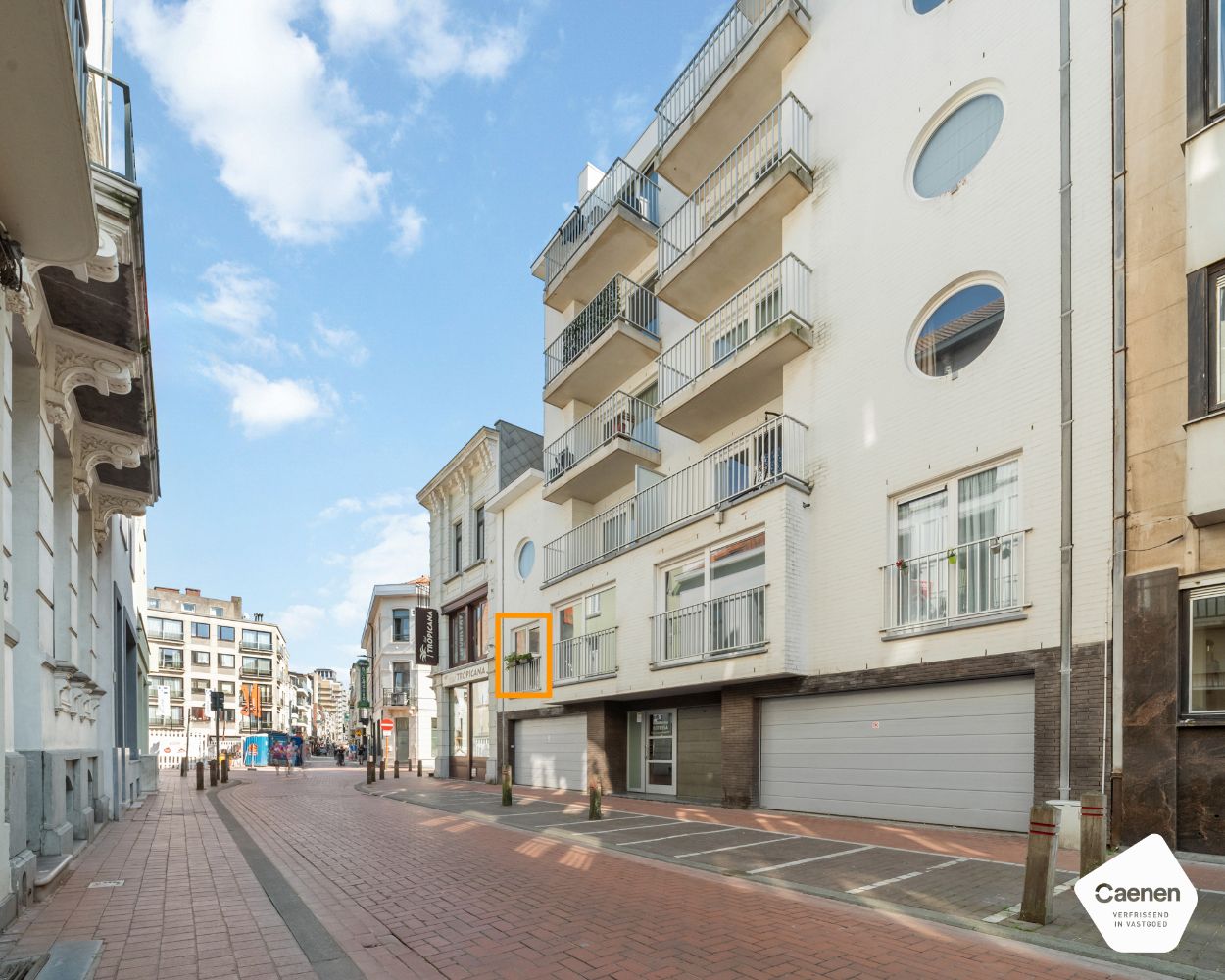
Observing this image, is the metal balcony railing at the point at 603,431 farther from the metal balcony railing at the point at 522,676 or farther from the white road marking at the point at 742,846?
the white road marking at the point at 742,846

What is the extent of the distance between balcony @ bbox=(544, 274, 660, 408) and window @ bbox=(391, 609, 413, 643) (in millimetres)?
36348

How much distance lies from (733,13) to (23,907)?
18059mm

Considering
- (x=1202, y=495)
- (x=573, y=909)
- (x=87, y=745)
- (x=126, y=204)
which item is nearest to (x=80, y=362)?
(x=126, y=204)

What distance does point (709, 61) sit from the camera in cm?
1717

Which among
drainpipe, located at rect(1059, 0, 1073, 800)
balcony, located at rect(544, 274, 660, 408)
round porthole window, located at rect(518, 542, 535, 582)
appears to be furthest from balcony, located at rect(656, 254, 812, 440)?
round porthole window, located at rect(518, 542, 535, 582)

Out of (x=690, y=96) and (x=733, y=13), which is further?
(x=690, y=96)

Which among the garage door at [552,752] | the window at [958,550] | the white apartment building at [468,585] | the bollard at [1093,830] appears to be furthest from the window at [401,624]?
the bollard at [1093,830]

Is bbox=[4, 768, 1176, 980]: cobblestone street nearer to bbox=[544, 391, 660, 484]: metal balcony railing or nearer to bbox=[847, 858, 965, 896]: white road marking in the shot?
bbox=[847, 858, 965, 896]: white road marking

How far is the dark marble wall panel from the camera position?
305 inches

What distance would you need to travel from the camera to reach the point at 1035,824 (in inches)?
218

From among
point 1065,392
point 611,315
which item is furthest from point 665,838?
point 611,315

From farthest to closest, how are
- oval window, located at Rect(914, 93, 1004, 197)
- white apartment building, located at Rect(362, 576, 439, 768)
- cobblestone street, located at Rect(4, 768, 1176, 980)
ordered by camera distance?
white apartment building, located at Rect(362, 576, 439, 768) → oval window, located at Rect(914, 93, 1004, 197) → cobblestone street, located at Rect(4, 768, 1176, 980)

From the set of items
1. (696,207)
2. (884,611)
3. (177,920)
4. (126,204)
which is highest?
(696,207)

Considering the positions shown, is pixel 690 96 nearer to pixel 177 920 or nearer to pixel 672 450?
pixel 672 450
